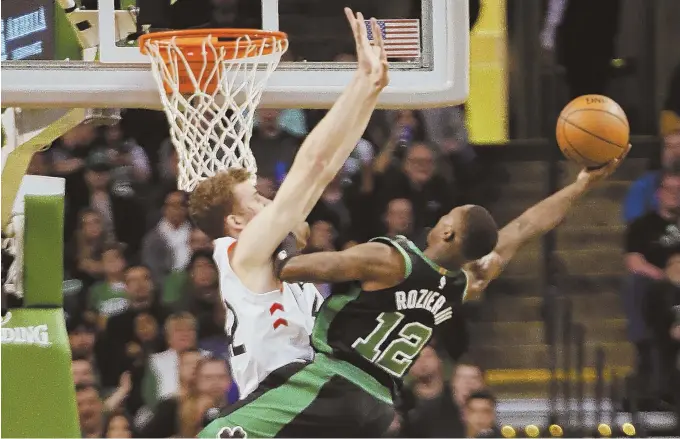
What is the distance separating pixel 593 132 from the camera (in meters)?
4.61

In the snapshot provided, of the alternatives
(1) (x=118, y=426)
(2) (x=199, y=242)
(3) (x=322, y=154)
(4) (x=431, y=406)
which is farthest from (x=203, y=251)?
(3) (x=322, y=154)

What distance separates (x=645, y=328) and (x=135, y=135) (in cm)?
257

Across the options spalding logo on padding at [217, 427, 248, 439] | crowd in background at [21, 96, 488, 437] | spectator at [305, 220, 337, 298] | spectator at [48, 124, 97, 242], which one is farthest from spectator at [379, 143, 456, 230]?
spalding logo on padding at [217, 427, 248, 439]

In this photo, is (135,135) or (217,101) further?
(135,135)

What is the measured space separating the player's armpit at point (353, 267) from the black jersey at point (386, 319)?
0.11 ft

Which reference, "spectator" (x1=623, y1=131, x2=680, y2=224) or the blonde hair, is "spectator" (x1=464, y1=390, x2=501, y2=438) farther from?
the blonde hair

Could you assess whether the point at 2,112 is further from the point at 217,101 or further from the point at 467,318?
the point at 467,318

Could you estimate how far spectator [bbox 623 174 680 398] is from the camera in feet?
19.0

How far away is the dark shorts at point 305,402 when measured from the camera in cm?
408

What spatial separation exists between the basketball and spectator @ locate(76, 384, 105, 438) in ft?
7.67

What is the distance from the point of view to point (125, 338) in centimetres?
587

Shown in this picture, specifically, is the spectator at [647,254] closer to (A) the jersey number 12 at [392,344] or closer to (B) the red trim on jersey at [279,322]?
(A) the jersey number 12 at [392,344]

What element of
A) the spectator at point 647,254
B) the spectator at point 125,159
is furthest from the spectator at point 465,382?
the spectator at point 125,159

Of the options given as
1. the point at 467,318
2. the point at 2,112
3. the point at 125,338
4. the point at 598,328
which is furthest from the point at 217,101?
the point at 598,328
